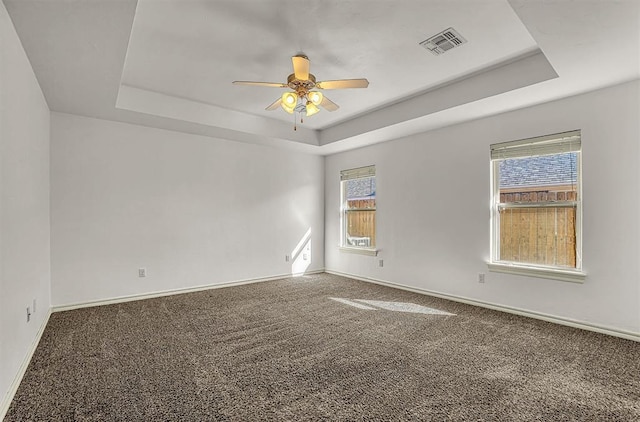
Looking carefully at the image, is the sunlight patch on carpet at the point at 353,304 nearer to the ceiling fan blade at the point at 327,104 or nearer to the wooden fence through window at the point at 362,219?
the wooden fence through window at the point at 362,219

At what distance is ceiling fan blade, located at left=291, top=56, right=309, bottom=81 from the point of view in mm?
2825

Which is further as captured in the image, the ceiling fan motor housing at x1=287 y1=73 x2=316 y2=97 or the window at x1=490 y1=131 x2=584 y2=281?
the window at x1=490 y1=131 x2=584 y2=281

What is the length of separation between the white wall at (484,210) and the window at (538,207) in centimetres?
10

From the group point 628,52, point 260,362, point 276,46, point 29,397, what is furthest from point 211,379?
point 628,52

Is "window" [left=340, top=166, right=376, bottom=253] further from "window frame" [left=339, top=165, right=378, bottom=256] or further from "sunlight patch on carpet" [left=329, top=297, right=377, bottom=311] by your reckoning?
"sunlight patch on carpet" [left=329, top=297, right=377, bottom=311]

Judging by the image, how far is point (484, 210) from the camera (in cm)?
419

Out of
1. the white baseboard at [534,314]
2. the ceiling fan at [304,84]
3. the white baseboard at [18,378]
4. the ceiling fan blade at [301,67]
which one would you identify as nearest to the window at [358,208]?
the white baseboard at [534,314]

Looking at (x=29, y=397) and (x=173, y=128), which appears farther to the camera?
(x=173, y=128)

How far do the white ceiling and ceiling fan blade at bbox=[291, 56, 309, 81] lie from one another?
0.60 feet

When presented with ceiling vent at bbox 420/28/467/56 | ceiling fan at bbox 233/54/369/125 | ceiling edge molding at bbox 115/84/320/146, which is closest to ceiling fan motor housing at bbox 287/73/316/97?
ceiling fan at bbox 233/54/369/125

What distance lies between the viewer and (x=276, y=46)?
2.97 m

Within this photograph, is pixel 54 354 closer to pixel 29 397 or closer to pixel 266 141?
pixel 29 397

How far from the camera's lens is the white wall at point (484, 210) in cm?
312

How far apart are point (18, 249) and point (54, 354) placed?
3.12 ft
